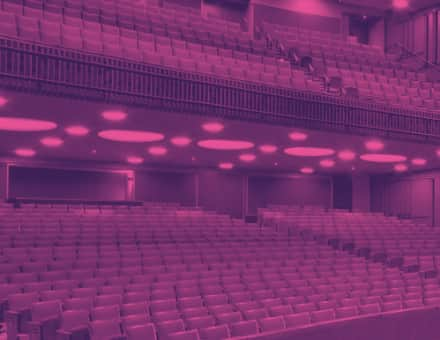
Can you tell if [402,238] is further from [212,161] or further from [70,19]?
[70,19]

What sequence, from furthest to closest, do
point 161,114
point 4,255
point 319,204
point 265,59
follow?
point 319,204 → point 265,59 → point 161,114 → point 4,255

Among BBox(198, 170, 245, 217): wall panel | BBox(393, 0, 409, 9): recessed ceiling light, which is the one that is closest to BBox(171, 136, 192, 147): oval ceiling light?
BBox(198, 170, 245, 217): wall panel

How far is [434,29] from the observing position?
8.41 metres

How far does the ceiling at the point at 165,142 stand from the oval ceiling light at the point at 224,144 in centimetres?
9

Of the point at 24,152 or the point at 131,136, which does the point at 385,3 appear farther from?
the point at 24,152

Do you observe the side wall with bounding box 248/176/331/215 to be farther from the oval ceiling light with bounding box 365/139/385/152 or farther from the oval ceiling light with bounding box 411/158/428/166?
the oval ceiling light with bounding box 365/139/385/152

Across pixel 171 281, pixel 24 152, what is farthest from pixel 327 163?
pixel 171 281

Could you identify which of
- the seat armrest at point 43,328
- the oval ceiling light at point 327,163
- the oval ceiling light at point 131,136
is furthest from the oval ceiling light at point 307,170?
the seat armrest at point 43,328

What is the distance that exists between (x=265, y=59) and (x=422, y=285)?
2804mm

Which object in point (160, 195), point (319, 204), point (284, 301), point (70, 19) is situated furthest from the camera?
point (319, 204)

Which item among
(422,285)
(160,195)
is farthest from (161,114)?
(160,195)

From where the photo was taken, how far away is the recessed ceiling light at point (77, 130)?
16.8 feet

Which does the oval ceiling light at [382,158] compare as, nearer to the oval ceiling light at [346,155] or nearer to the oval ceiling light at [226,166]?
the oval ceiling light at [346,155]

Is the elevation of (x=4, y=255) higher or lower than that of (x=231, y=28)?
lower
